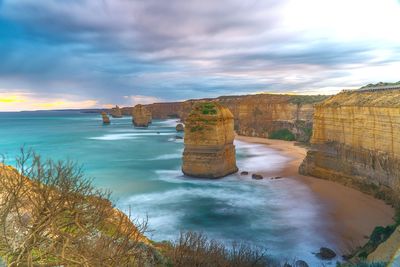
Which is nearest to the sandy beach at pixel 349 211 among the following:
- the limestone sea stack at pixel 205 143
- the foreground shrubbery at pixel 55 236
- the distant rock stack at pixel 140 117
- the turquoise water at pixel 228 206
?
the turquoise water at pixel 228 206

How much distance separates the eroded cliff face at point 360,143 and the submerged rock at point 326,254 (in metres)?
7.95

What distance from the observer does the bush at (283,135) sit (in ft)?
208

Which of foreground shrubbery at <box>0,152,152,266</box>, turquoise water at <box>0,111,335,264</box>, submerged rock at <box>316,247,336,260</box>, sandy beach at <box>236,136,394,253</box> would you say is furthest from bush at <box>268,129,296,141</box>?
foreground shrubbery at <box>0,152,152,266</box>

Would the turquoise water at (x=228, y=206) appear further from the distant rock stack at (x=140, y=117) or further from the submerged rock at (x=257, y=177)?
the distant rock stack at (x=140, y=117)

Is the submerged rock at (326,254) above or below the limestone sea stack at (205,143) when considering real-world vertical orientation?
below

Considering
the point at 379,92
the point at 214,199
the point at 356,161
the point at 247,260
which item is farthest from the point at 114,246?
the point at 379,92

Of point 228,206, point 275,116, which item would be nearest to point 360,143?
point 228,206

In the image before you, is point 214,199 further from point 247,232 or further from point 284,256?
point 284,256

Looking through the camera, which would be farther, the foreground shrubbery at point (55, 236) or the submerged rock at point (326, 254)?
the submerged rock at point (326, 254)

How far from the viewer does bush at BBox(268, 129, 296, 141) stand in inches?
2500

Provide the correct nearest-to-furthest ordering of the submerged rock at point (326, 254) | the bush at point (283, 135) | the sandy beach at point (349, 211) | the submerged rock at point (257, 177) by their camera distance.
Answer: the submerged rock at point (326, 254) → the sandy beach at point (349, 211) → the submerged rock at point (257, 177) → the bush at point (283, 135)

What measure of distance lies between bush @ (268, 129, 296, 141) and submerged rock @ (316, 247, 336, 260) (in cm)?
4916

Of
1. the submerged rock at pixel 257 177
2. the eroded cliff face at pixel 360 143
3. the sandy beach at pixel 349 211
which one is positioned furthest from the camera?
the submerged rock at pixel 257 177

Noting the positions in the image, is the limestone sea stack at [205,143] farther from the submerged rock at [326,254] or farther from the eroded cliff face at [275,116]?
the eroded cliff face at [275,116]
